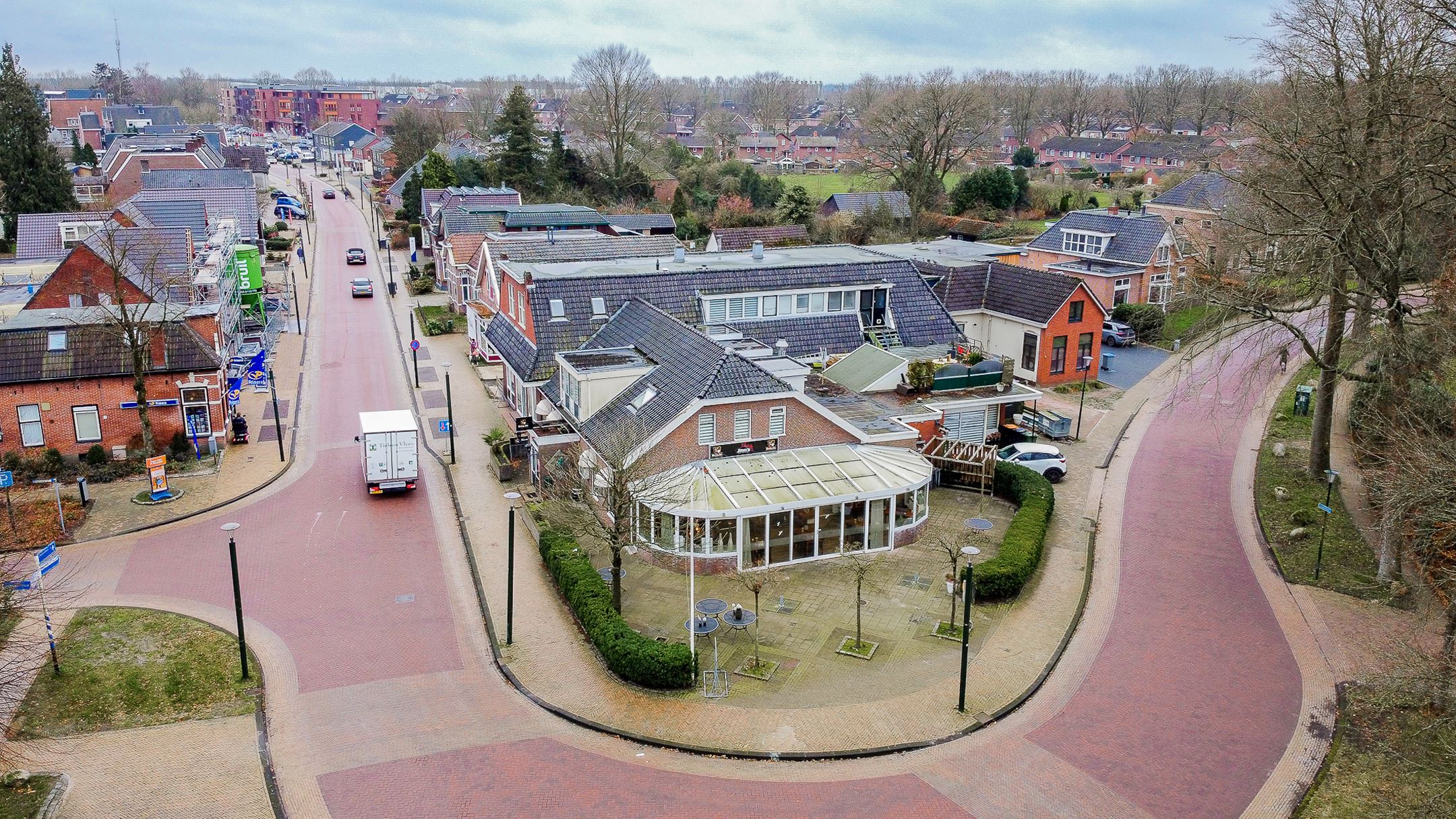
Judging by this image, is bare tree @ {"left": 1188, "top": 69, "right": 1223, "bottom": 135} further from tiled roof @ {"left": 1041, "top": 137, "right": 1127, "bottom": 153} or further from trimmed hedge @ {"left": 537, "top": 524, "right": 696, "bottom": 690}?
trimmed hedge @ {"left": 537, "top": 524, "right": 696, "bottom": 690}

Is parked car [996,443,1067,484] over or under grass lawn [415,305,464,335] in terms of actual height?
under

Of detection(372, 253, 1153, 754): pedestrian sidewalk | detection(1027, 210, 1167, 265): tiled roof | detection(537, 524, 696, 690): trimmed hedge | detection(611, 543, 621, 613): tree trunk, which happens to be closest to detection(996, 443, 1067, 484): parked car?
detection(372, 253, 1153, 754): pedestrian sidewalk

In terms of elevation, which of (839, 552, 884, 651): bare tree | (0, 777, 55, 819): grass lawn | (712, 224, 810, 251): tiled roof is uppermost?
(712, 224, 810, 251): tiled roof

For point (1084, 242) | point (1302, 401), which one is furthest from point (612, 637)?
point (1084, 242)

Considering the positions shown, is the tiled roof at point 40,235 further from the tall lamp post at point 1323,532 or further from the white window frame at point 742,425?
the tall lamp post at point 1323,532

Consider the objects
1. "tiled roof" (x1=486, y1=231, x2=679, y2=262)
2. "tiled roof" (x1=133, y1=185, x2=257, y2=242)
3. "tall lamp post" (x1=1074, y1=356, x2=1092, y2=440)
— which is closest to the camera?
"tall lamp post" (x1=1074, y1=356, x2=1092, y2=440)

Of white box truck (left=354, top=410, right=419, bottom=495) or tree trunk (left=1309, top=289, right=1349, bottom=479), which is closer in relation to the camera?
tree trunk (left=1309, top=289, right=1349, bottom=479)

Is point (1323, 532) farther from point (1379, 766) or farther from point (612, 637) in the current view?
point (612, 637)

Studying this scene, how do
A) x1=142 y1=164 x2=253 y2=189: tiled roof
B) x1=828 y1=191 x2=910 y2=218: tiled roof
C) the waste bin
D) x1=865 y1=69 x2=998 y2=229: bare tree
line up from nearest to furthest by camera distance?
1. the waste bin
2. x1=142 y1=164 x2=253 y2=189: tiled roof
3. x1=865 y1=69 x2=998 y2=229: bare tree
4. x1=828 y1=191 x2=910 y2=218: tiled roof

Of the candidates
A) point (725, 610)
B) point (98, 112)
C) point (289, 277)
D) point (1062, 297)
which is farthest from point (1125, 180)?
point (98, 112)
